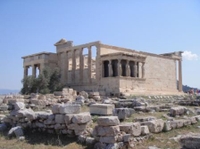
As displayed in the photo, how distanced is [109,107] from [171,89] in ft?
100

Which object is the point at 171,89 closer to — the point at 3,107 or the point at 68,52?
the point at 68,52

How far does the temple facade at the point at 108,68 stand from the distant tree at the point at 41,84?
299 centimetres

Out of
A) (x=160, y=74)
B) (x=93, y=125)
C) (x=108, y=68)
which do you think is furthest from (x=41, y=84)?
(x=93, y=125)

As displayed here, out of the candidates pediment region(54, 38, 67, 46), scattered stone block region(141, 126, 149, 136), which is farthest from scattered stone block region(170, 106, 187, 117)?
pediment region(54, 38, 67, 46)

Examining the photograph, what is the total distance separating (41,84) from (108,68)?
26.5 ft

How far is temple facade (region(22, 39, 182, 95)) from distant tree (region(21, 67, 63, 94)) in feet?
9.81

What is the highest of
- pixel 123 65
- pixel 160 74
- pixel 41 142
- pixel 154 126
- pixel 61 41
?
pixel 61 41

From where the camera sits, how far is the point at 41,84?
28562 mm

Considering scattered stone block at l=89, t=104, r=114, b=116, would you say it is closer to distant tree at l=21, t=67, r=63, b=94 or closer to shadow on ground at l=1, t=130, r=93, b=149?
shadow on ground at l=1, t=130, r=93, b=149

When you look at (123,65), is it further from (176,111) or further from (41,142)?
(41,142)

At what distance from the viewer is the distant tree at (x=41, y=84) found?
93.7 feet

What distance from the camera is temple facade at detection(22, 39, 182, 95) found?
96.9ft

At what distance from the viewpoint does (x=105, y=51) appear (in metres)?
31.1

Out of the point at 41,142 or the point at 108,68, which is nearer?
the point at 41,142
